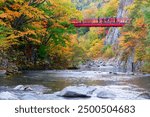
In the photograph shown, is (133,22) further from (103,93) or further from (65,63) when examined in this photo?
(103,93)

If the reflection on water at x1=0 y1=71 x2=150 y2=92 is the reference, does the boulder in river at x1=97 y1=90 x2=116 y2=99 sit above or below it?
above

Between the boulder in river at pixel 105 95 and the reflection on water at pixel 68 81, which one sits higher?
the boulder in river at pixel 105 95

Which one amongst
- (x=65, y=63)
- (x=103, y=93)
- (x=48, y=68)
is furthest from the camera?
(x=65, y=63)

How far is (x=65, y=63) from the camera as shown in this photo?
1507 inches

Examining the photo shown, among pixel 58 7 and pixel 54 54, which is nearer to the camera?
pixel 58 7

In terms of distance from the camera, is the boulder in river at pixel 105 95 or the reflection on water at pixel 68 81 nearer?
the boulder in river at pixel 105 95

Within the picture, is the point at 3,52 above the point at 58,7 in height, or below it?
below

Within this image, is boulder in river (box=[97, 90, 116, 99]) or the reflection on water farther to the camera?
the reflection on water

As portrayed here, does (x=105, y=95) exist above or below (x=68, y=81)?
above

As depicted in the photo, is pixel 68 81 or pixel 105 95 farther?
pixel 68 81

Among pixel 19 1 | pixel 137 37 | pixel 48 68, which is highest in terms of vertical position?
pixel 19 1

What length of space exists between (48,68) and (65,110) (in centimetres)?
2647

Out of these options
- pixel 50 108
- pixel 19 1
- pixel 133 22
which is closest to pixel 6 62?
pixel 19 1

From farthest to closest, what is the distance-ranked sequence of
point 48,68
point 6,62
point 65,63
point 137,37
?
point 65,63 < point 48,68 < point 137,37 < point 6,62
